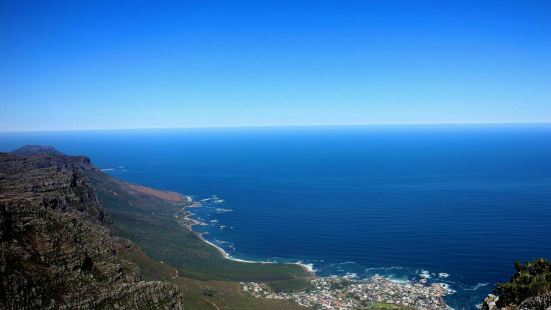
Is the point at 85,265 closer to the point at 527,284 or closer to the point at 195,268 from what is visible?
the point at 195,268

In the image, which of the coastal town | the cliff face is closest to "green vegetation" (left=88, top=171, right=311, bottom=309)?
the coastal town

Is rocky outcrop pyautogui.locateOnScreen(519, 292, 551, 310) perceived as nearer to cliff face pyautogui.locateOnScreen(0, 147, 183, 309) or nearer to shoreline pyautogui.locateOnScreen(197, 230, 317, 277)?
cliff face pyautogui.locateOnScreen(0, 147, 183, 309)

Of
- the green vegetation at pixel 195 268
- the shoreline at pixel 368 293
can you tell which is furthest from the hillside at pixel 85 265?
the shoreline at pixel 368 293

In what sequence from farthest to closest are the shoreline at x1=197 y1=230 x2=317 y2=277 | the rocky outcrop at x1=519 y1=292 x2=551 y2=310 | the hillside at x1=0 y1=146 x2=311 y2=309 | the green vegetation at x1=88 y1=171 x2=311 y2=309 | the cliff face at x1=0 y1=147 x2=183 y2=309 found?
1. the shoreline at x1=197 y1=230 x2=317 y2=277
2. the green vegetation at x1=88 y1=171 x2=311 y2=309
3. the hillside at x1=0 y1=146 x2=311 y2=309
4. the cliff face at x1=0 y1=147 x2=183 y2=309
5. the rocky outcrop at x1=519 y1=292 x2=551 y2=310

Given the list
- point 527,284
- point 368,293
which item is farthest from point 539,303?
point 368,293

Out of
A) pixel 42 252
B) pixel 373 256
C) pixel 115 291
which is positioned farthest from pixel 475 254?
pixel 42 252

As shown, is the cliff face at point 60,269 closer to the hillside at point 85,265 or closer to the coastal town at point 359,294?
the hillside at point 85,265
